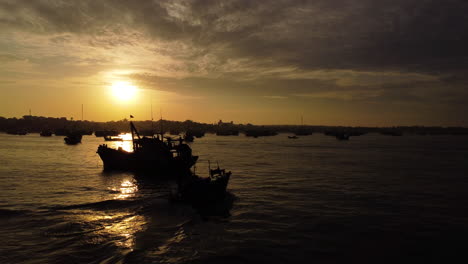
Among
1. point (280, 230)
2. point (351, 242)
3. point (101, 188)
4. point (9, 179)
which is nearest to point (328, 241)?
point (351, 242)

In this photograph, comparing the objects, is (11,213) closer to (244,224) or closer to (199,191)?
(199,191)

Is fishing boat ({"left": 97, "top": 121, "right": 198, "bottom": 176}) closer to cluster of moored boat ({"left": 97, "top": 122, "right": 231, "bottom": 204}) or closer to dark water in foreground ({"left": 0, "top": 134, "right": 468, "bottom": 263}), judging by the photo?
cluster of moored boat ({"left": 97, "top": 122, "right": 231, "bottom": 204})

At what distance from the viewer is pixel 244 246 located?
17.0 m

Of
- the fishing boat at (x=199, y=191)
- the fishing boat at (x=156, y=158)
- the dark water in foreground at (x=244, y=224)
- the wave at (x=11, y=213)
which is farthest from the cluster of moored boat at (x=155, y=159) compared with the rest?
the wave at (x=11, y=213)

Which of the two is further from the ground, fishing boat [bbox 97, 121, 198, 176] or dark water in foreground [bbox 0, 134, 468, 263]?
fishing boat [bbox 97, 121, 198, 176]

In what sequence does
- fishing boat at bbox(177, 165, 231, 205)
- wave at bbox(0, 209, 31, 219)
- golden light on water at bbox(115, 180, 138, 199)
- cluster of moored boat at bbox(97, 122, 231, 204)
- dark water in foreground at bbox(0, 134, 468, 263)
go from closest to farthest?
dark water in foreground at bbox(0, 134, 468, 263) < wave at bbox(0, 209, 31, 219) < fishing boat at bbox(177, 165, 231, 205) < golden light on water at bbox(115, 180, 138, 199) < cluster of moored boat at bbox(97, 122, 231, 204)

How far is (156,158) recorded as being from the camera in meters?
46.1

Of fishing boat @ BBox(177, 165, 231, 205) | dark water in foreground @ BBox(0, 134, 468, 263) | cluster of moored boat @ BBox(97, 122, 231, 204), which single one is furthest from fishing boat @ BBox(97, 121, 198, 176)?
fishing boat @ BBox(177, 165, 231, 205)

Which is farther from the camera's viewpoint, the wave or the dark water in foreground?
the wave

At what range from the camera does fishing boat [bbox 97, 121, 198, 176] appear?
148ft

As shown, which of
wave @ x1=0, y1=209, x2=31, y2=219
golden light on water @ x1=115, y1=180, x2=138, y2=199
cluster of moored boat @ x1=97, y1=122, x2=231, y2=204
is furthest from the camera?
cluster of moored boat @ x1=97, y1=122, x2=231, y2=204

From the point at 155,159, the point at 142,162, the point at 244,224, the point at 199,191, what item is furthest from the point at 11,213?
the point at 142,162

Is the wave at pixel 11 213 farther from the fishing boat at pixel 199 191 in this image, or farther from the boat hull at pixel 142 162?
the boat hull at pixel 142 162

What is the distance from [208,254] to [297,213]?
32.5ft
